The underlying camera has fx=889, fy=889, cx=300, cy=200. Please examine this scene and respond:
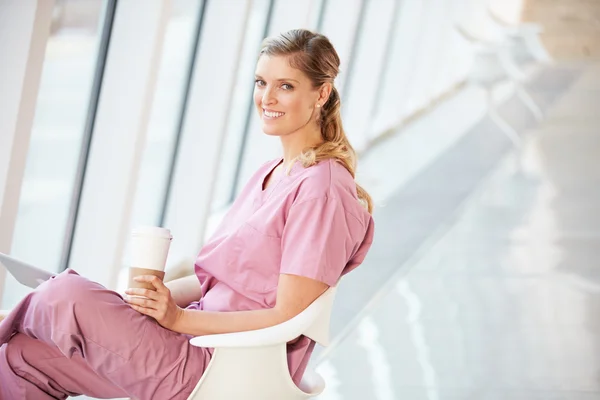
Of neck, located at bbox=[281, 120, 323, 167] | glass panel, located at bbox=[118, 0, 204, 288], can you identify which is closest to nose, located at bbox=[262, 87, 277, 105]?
neck, located at bbox=[281, 120, 323, 167]

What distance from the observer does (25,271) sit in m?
1.85

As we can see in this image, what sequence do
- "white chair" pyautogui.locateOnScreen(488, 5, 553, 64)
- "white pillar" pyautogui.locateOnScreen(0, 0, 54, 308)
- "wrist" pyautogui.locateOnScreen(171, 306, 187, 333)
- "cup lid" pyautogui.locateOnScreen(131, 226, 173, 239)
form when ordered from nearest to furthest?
1. "cup lid" pyautogui.locateOnScreen(131, 226, 173, 239)
2. "wrist" pyautogui.locateOnScreen(171, 306, 187, 333)
3. "white pillar" pyautogui.locateOnScreen(0, 0, 54, 308)
4. "white chair" pyautogui.locateOnScreen(488, 5, 553, 64)

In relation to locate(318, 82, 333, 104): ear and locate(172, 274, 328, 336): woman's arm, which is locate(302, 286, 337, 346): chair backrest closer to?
locate(172, 274, 328, 336): woman's arm

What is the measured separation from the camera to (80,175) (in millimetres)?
3248

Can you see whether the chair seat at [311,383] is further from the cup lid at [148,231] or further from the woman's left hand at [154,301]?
the cup lid at [148,231]

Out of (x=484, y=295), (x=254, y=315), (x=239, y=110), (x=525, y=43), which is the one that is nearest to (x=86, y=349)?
(x=254, y=315)

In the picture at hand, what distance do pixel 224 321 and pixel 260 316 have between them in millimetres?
77

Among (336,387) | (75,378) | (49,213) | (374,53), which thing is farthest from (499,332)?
(374,53)

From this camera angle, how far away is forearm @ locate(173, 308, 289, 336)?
182 centimetres

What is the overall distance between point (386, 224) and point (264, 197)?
351 centimetres

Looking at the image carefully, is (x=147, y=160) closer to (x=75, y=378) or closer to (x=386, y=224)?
(x=386, y=224)

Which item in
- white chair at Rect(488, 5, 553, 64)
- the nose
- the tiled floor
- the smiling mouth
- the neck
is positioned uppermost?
white chair at Rect(488, 5, 553, 64)

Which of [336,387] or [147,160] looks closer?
[336,387]

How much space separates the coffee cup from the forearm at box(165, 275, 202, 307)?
1.21 feet
